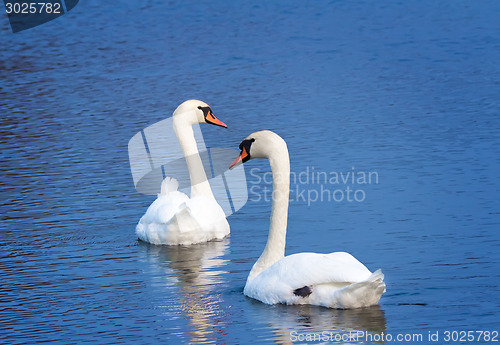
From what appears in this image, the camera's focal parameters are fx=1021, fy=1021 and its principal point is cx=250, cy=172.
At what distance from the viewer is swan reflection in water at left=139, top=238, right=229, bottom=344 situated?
8.24m

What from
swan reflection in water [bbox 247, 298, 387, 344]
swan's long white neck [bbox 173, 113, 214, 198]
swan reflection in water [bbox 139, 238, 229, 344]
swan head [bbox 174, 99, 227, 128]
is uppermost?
swan head [bbox 174, 99, 227, 128]

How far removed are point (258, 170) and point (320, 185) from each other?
1.27 meters

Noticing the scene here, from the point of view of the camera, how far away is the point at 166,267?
10422 mm

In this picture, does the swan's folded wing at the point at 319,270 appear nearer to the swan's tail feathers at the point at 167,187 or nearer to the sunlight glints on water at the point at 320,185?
the swan's tail feathers at the point at 167,187

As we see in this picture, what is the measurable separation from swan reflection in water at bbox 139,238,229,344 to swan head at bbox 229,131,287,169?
1.22 meters

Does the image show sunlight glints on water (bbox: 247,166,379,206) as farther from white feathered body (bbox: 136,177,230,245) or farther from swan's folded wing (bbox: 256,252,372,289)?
swan's folded wing (bbox: 256,252,372,289)

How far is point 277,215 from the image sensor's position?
30.6 feet

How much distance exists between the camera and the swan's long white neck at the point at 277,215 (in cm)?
915

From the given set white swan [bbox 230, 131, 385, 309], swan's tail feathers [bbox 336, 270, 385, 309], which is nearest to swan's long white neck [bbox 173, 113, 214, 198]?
white swan [bbox 230, 131, 385, 309]

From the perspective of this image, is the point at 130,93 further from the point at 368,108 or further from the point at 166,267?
the point at 166,267

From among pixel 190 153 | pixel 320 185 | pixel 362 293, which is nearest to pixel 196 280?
pixel 362 293

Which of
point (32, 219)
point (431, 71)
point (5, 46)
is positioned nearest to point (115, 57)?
point (5, 46)

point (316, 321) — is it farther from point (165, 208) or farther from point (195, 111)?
point (195, 111)

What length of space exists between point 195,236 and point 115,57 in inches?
617
